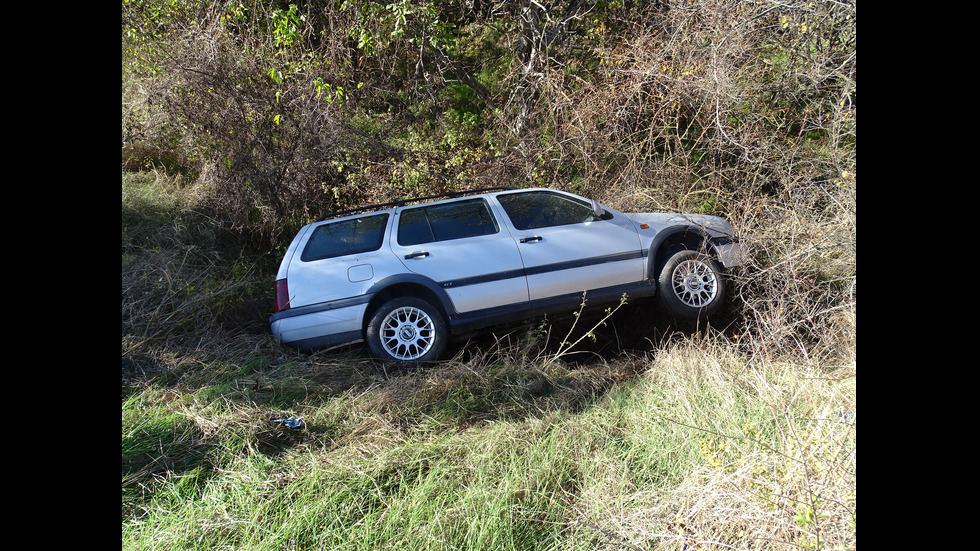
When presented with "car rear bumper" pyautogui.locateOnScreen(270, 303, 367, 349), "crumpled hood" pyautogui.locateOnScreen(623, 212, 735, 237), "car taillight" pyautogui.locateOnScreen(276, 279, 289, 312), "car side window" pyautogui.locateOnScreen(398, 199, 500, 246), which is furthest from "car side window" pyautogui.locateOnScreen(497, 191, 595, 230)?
"car taillight" pyautogui.locateOnScreen(276, 279, 289, 312)

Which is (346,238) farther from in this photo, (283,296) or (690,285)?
(690,285)

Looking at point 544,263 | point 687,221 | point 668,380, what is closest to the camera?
point 668,380

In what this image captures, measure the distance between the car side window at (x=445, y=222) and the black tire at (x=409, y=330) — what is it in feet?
2.18

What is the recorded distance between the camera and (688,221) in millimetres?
6238

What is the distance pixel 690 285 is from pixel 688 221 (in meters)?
0.73

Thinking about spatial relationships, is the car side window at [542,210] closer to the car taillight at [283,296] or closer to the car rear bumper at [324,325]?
the car rear bumper at [324,325]

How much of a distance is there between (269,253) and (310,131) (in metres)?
1.86

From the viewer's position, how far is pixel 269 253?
320 inches

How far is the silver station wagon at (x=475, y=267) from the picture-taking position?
18.3ft

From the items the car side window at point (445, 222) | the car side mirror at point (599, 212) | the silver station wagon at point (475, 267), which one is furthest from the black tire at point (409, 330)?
the car side mirror at point (599, 212)

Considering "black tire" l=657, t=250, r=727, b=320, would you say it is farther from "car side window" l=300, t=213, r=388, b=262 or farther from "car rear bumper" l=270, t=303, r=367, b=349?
"car rear bumper" l=270, t=303, r=367, b=349

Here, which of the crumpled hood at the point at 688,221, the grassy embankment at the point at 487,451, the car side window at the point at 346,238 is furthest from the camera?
the crumpled hood at the point at 688,221
